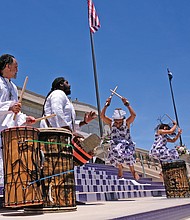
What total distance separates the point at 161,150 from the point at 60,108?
563 centimetres

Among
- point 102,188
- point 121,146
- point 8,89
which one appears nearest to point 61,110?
point 8,89

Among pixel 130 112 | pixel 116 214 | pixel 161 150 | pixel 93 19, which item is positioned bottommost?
pixel 116 214

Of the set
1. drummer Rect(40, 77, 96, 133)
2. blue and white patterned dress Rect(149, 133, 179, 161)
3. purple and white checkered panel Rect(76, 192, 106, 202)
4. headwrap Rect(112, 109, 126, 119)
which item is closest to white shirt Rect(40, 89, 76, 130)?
drummer Rect(40, 77, 96, 133)

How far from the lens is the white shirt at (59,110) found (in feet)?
12.0

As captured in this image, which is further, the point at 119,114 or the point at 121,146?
the point at 119,114

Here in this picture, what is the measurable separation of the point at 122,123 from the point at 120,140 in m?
0.37

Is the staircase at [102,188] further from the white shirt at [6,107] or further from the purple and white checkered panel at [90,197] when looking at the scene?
the white shirt at [6,107]

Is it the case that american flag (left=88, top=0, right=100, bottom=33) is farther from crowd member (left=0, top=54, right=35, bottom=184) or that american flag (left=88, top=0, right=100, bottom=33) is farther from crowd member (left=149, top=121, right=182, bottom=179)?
crowd member (left=0, top=54, right=35, bottom=184)

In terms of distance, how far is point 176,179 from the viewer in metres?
5.89

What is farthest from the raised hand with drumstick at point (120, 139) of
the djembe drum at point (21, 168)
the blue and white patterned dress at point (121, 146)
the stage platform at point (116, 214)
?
the djembe drum at point (21, 168)

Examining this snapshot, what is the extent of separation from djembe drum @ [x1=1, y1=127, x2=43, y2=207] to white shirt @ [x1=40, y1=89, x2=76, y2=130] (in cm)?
90

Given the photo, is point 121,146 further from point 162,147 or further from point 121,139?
point 162,147

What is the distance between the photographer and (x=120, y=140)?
7.04m

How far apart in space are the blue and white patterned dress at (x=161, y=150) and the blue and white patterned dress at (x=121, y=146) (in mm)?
1896
